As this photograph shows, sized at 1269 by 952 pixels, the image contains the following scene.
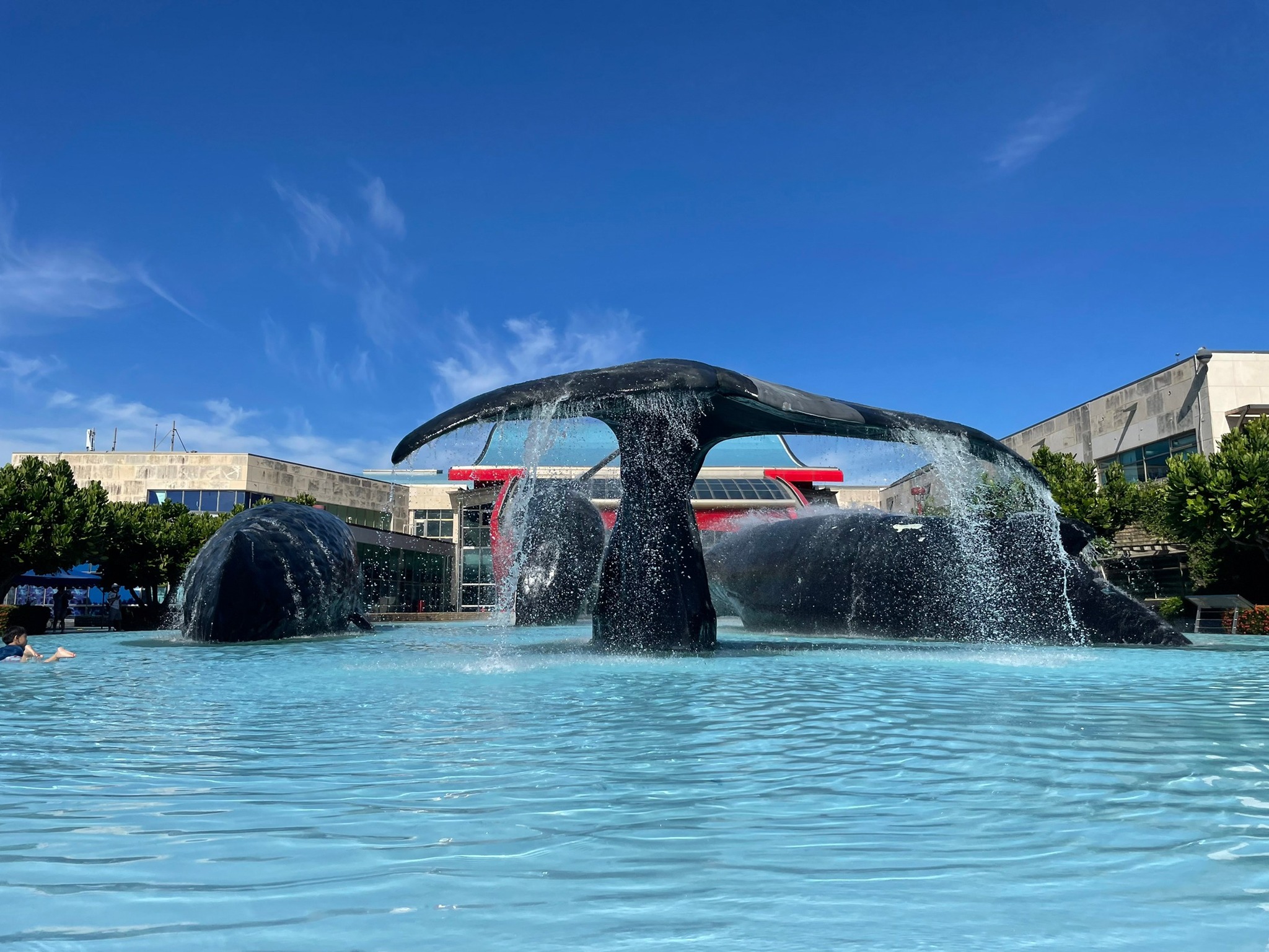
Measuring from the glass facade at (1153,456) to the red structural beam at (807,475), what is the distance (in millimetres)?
14816

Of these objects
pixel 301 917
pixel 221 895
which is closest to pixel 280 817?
pixel 221 895

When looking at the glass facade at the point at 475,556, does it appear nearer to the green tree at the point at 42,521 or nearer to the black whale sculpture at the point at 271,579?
the green tree at the point at 42,521

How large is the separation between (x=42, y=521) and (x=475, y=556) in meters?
24.8

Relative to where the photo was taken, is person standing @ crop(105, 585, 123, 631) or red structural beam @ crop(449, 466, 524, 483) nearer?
person standing @ crop(105, 585, 123, 631)

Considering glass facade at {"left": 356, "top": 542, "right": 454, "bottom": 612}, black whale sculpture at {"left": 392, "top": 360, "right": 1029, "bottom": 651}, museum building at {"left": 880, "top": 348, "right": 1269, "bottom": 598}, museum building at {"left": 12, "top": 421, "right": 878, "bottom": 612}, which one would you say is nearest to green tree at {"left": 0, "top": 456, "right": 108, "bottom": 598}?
museum building at {"left": 12, "top": 421, "right": 878, "bottom": 612}

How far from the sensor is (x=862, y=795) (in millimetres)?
3549

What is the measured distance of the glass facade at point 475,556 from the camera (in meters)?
45.2

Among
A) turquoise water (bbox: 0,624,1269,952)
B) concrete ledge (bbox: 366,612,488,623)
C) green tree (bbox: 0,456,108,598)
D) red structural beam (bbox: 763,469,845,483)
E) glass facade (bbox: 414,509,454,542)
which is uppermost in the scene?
red structural beam (bbox: 763,469,845,483)

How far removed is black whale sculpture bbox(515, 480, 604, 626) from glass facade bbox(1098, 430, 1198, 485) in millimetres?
24436

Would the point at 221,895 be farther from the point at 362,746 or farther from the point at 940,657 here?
the point at 940,657

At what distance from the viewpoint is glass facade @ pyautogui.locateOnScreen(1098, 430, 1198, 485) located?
34719 millimetres

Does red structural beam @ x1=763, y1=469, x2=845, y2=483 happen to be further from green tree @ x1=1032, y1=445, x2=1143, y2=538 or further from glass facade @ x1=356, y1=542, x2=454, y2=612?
green tree @ x1=1032, y1=445, x2=1143, y2=538

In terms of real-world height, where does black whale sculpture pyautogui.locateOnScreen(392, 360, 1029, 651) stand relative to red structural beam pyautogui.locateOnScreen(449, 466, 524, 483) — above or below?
below

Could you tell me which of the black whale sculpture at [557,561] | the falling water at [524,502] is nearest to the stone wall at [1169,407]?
the black whale sculpture at [557,561]
